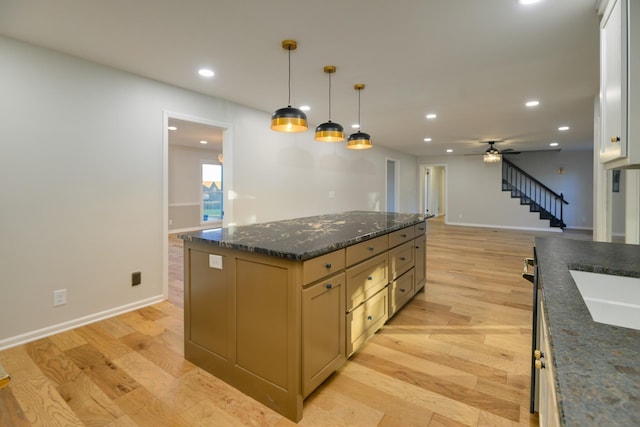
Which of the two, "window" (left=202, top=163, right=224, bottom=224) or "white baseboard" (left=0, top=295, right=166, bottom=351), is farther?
"window" (left=202, top=163, right=224, bottom=224)

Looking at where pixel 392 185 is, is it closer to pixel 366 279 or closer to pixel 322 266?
pixel 366 279

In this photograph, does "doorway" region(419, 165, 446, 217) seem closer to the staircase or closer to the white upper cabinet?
the staircase

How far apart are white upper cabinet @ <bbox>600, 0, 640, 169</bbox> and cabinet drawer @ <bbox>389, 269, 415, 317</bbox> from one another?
1.76 meters

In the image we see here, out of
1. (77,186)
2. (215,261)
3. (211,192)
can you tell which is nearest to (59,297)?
(77,186)

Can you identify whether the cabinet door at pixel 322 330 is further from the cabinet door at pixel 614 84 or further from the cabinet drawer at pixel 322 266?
the cabinet door at pixel 614 84

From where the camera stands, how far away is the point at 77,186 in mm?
2789

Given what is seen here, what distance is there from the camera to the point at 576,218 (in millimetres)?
9375

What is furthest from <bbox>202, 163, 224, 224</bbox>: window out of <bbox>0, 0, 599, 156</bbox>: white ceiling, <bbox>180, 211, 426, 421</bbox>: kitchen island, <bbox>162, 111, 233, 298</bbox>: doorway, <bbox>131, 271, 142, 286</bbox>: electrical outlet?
<bbox>180, 211, 426, 421</bbox>: kitchen island

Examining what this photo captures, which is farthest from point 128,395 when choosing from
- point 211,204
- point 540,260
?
point 211,204

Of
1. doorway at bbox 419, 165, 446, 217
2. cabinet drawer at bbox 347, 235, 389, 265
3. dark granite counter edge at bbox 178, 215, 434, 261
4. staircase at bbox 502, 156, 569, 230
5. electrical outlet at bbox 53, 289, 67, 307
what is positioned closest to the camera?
dark granite counter edge at bbox 178, 215, 434, 261

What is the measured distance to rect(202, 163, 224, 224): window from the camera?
9016 mm

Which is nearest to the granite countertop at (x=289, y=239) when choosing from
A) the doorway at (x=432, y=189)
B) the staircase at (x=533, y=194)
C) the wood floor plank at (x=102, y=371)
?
the wood floor plank at (x=102, y=371)

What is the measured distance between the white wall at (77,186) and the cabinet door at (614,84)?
11.9ft

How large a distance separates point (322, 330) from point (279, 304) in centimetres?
34
